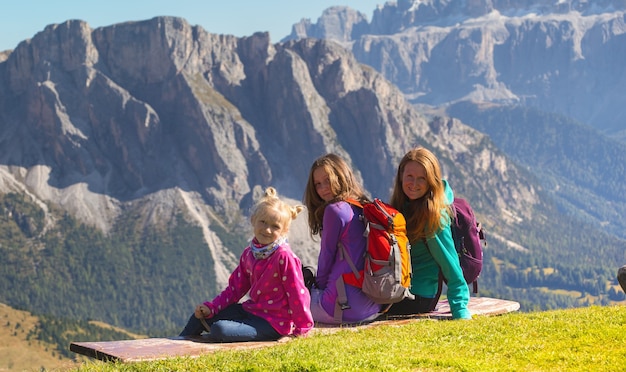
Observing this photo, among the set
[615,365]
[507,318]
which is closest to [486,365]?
[615,365]

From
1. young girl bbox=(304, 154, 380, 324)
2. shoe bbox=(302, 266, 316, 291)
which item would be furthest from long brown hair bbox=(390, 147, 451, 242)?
shoe bbox=(302, 266, 316, 291)

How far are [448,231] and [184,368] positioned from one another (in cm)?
1038

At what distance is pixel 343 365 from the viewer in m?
17.3

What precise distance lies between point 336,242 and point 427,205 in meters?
3.02

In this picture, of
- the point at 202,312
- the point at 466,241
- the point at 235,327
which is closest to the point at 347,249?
the point at 235,327

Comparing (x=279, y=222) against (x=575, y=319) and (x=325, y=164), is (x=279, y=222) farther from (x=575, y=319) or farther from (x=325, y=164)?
(x=575, y=319)

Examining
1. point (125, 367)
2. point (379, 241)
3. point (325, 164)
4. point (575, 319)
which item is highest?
point (325, 164)

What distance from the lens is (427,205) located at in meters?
24.1

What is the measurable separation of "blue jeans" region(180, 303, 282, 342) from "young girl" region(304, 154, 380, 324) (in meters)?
2.67

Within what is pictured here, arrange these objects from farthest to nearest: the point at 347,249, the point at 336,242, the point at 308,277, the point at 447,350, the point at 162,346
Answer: the point at 308,277 → the point at 336,242 → the point at 347,249 → the point at 162,346 → the point at 447,350

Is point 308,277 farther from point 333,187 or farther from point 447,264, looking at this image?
point 447,264

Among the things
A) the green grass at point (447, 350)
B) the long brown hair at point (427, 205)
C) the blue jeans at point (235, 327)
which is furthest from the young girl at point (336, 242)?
the blue jeans at point (235, 327)

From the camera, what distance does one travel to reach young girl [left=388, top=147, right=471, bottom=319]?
24.2m

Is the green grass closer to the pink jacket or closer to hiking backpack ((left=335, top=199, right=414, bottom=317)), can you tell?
the pink jacket
